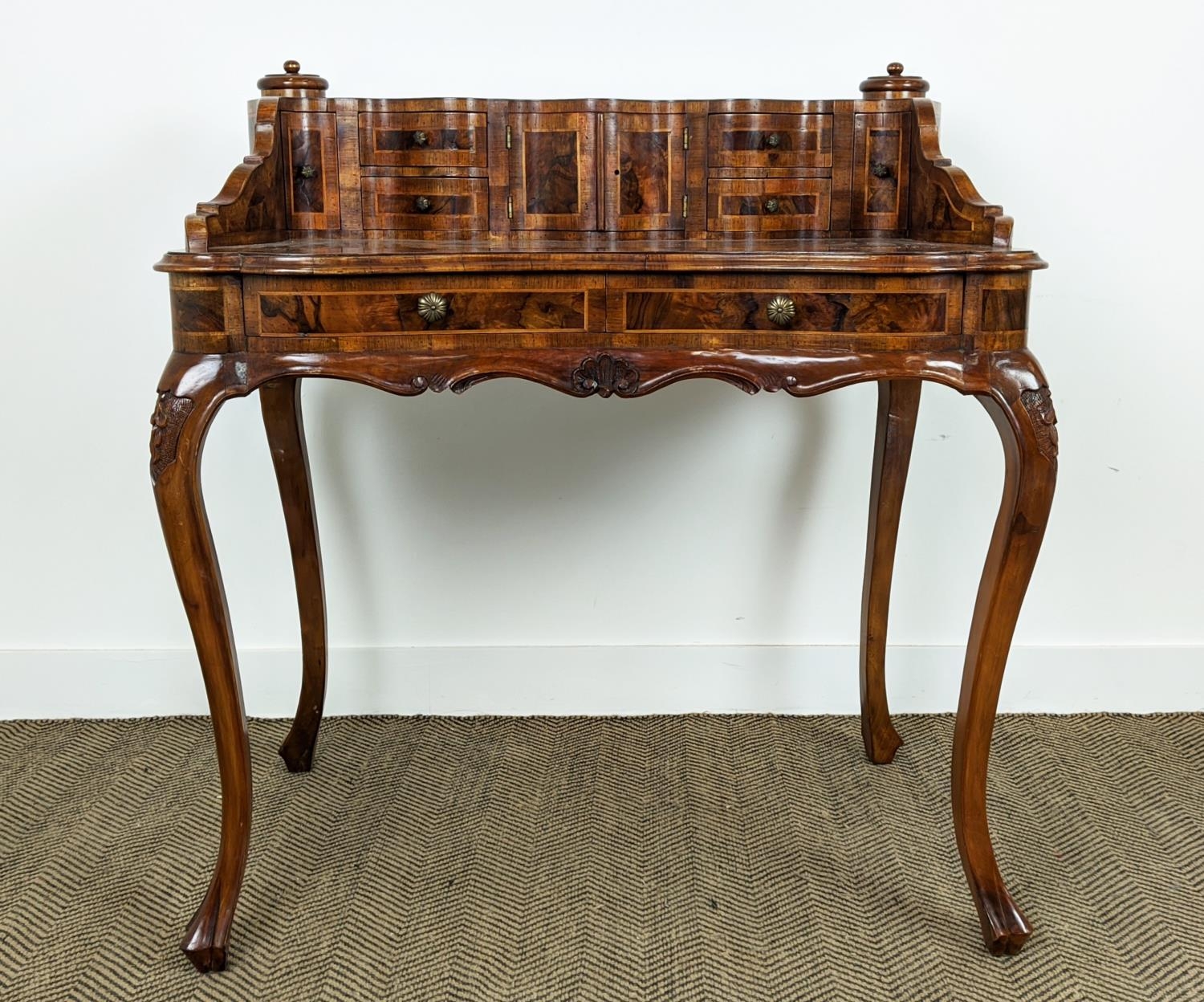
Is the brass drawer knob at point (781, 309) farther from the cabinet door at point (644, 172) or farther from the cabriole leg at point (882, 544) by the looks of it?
the cabriole leg at point (882, 544)

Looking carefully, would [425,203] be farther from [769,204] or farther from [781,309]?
[781,309]

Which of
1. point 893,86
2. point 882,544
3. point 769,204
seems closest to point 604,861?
point 882,544

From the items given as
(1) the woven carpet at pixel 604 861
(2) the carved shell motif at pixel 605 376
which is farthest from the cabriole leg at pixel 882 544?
(2) the carved shell motif at pixel 605 376

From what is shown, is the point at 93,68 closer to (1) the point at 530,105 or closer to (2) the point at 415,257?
(1) the point at 530,105

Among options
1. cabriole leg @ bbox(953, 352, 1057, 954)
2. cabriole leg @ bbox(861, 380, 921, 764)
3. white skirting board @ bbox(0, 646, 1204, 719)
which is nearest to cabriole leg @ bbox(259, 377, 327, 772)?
white skirting board @ bbox(0, 646, 1204, 719)

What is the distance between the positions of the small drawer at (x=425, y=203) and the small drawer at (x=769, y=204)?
405mm

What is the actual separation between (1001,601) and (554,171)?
3.39 ft

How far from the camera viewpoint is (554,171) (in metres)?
2.10

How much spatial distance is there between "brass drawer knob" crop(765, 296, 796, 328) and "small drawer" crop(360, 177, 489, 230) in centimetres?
66

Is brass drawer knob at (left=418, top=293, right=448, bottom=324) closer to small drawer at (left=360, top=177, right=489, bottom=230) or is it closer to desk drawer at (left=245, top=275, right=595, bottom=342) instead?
desk drawer at (left=245, top=275, right=595, bottom=342)

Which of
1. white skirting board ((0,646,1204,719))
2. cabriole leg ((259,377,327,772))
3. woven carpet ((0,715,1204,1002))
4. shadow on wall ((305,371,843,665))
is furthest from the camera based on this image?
white skirting board ((0,646,1204,719))

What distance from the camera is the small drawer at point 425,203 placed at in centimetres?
210

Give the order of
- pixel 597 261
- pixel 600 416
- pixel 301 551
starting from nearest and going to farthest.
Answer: pixel 597 261, pixel 301 551, pixel 600 416

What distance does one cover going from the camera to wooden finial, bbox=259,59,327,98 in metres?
2.08
